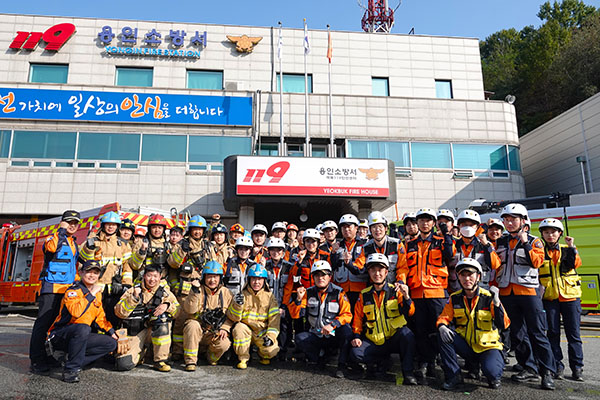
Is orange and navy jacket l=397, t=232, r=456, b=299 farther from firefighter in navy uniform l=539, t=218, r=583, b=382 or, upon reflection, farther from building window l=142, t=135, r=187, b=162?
building window l=142, t=135, r=187, b=162

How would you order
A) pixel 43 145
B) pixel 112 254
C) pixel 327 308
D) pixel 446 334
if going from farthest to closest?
pixel 43 145, pixel 112 254, pixel 327 308, pixel 446 334

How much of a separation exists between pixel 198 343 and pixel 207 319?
0.34 meters

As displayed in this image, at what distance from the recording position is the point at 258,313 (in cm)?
590

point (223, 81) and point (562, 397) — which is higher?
point (223, 81)

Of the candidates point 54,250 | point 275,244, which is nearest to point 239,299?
point 275,244

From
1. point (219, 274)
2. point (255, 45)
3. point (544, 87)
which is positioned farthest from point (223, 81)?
point (544, 87)

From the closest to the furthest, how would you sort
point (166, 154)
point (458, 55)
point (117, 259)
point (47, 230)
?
point (117, 259)
point (47, 230)
point (166, 154)
point (458, 55)

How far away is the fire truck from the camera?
37.2 ft

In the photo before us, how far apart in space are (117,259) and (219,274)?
1806mm

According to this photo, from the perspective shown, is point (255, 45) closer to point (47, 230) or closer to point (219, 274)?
point (47, 230)

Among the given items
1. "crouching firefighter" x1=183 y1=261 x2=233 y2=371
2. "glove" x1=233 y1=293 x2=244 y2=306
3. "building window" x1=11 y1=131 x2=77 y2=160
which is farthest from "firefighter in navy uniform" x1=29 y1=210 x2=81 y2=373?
"building window" x1=11 y1=131 x2=77 y2=160

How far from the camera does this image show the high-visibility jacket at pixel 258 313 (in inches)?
227

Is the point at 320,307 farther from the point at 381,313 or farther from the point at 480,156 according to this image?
the point at 480,156

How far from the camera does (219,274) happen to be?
590 cm
